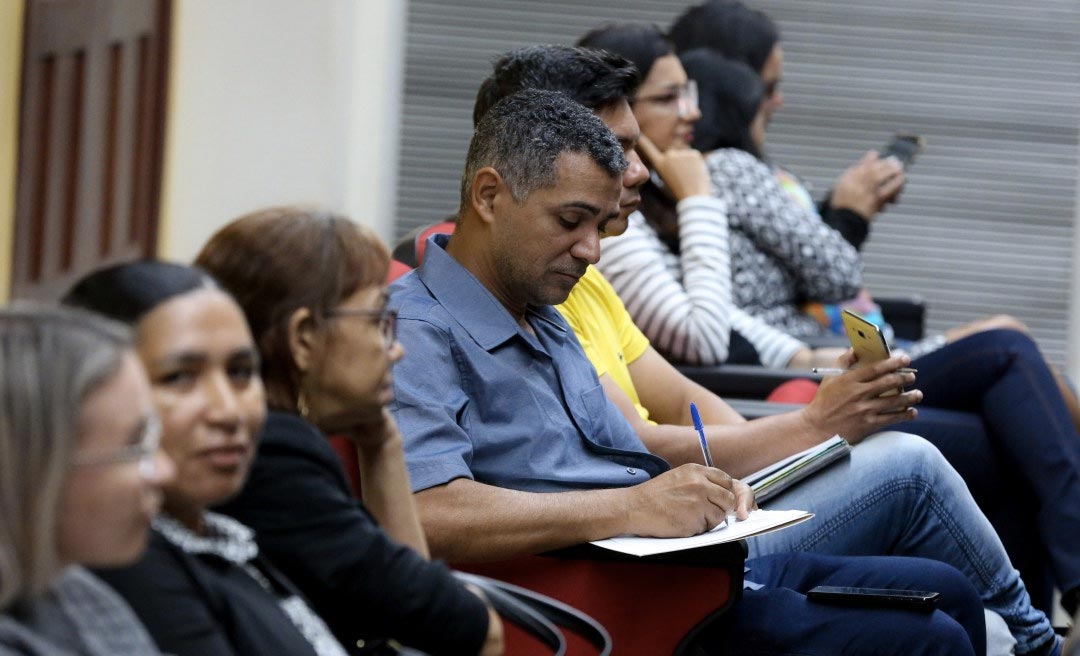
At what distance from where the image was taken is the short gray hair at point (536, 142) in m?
2.51

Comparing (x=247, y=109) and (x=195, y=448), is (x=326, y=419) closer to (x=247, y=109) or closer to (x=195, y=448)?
(x=195, y=448)

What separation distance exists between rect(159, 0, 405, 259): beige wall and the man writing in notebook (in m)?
2.65

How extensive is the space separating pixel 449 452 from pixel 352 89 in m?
3.53

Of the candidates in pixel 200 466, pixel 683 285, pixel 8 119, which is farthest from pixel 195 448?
pixel 8 119

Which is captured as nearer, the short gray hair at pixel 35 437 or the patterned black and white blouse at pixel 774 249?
the short gray hair at pixel 35 437

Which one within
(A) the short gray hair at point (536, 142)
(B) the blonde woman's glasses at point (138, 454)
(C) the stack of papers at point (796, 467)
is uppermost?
(A) the short gray hair at point (536, 142)

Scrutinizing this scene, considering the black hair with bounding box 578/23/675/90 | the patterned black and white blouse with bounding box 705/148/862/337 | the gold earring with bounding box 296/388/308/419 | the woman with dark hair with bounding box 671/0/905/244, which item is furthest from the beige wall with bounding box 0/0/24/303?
the gold earring with bounding box 296/388/308/419

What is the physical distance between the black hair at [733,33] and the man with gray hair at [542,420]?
2.31 metres

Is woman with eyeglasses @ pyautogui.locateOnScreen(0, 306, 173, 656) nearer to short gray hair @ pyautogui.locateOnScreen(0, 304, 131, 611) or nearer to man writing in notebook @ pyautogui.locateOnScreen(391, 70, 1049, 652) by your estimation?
short gray hair @ pyautogui.locateOnScreen(0, 304, 131, 611)

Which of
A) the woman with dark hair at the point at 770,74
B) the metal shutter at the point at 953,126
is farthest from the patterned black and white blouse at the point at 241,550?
the metal shutter at the point at 953,126

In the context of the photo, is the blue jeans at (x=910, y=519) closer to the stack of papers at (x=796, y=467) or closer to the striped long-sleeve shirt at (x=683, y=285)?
the stack of papers at (x=796, y=467)

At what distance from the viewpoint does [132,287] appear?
4.98 feet

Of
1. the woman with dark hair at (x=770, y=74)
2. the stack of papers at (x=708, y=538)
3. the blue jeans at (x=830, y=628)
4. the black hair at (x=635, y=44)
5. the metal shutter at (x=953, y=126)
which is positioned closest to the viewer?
the stack of papers at (x=708, y=538)

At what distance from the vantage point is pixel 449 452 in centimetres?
223
